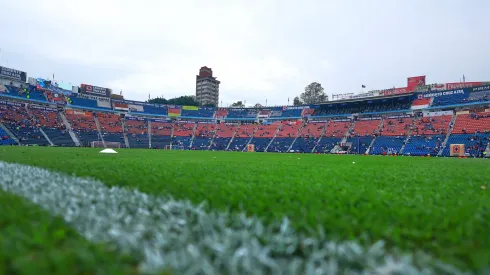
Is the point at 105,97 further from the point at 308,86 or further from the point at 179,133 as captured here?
the point at 308,86

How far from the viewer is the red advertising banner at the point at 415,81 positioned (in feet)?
147

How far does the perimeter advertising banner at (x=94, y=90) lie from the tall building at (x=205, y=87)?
152ft

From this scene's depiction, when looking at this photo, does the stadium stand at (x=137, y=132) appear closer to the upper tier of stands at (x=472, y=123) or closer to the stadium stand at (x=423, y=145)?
the stadium stand at (x=423, y=145)

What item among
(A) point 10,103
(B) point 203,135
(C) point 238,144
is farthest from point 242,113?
(A) point 10,103

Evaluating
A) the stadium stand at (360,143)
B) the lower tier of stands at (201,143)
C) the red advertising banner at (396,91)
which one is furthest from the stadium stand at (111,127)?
the red advertising banner at (396,91)

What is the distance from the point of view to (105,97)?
4884 cm

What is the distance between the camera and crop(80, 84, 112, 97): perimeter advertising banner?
159ft

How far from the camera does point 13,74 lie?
126 ft

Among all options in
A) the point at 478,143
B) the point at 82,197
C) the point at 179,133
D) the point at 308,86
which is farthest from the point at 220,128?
the point at 82,197

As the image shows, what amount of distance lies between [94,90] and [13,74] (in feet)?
40.3

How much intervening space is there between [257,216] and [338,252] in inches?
25.5

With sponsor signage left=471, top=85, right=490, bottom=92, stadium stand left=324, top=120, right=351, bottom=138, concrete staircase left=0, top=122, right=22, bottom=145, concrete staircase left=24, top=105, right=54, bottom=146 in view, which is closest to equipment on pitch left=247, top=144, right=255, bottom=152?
stadium stand left=324, top=120, right=351, bottom=138

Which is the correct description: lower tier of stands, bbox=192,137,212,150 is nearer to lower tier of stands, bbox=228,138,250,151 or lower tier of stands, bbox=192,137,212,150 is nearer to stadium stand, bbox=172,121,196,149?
stadium stand, bbox=172,121,196,149

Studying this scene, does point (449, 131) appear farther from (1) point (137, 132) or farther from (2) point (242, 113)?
(1) point (137, 132)
